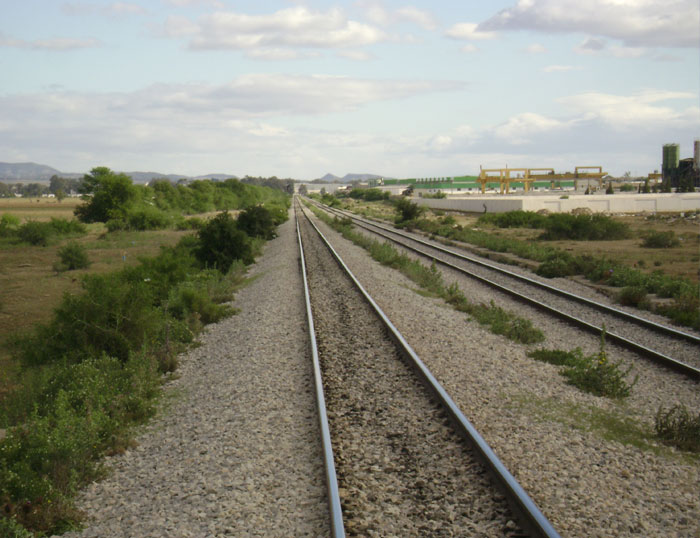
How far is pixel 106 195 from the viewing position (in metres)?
63.5

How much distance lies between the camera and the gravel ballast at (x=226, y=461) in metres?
5.59

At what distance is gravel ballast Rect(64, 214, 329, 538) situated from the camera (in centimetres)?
559

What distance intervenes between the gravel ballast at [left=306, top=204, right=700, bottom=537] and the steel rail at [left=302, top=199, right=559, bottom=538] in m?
0.23

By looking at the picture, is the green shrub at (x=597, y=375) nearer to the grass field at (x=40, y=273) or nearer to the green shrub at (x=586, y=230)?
the grass field at (x=40, y=273)

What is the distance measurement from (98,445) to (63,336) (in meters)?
4.88

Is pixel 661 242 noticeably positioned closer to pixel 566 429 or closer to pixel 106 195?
pixel 566 429

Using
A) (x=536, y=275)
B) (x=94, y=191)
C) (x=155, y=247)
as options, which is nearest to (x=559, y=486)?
(x=536, y=275)

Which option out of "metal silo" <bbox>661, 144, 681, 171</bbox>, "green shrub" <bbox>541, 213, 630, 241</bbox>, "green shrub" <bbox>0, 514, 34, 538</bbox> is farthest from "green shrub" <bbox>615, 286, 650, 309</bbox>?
"metal silo" <bbox>661, 144, 681, 171</bbox>

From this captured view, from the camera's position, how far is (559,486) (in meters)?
6.03

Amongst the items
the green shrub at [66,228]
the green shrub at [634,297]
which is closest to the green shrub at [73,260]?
the green shrub at [66,228]

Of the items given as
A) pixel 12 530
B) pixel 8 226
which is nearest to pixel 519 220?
pixel 8 226

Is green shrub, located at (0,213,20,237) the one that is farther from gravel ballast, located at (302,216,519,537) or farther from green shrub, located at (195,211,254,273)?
gravel ballast, located at (302,216,519,537)

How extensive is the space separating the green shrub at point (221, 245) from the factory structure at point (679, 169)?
71523 millimetres

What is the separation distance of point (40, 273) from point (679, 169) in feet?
302
